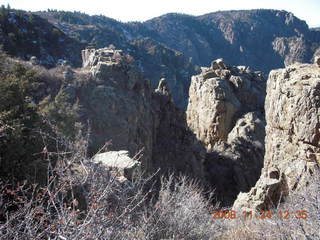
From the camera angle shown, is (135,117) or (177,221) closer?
(177,221)

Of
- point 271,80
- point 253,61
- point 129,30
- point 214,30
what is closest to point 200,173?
point 271,80

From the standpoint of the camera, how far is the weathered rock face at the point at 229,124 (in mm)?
20156

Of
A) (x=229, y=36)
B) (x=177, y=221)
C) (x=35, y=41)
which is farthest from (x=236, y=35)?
(x=177, y=221)

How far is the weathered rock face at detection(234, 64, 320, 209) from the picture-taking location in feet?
28.2

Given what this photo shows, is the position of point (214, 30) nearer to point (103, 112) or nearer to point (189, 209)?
point (103, 112)

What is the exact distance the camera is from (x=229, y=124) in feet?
76.0

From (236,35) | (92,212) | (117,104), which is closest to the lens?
(92,212)

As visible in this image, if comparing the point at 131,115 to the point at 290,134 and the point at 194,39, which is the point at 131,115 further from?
the point at 194,39

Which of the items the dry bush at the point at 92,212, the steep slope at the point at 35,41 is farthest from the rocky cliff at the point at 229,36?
the dry bush at the point at 92,212

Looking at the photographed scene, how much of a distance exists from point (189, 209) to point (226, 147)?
17.9 metres

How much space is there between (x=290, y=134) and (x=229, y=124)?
13.6 m

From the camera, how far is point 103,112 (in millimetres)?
15039

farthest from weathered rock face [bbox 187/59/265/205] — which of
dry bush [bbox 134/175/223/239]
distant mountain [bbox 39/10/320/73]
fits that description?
distant mountain [bbox 39/10/320/73]

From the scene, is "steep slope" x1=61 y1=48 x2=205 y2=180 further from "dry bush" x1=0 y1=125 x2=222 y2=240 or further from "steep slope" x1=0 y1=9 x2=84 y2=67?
"steep slope" x1=0 y1=9 x2=84 y2=67
